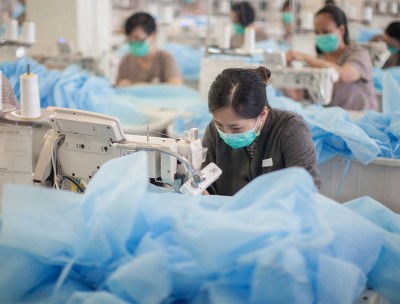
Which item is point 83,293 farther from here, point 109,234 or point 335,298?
point 335,298

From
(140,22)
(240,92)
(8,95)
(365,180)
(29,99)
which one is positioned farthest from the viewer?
(140,22)

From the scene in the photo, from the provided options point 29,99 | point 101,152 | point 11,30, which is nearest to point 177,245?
point 101,152

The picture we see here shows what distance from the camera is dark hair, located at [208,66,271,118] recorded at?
1854mm

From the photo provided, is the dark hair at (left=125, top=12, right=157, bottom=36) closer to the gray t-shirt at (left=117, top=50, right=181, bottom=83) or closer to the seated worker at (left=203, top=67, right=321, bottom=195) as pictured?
the gray t-shirt at (left=117, top=50, right=181, bottom=83)

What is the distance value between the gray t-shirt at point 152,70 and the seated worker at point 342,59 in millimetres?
1319

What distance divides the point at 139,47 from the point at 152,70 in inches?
12.0

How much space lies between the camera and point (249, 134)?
76.0 inches

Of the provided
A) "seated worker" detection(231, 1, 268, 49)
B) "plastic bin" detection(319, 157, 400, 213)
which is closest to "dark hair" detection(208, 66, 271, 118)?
"plastic bin" detection(319, 157, 400, 213)

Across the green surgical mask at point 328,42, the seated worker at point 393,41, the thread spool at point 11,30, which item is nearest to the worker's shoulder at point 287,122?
the green surgical mask at point 328,42

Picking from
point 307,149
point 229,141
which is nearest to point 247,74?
point 229,141

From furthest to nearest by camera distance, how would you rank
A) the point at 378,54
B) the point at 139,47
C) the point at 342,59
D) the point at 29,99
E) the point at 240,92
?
the point at 378,54 → the point at 139,47 → the point at 342,59 → the point at 240,92 → the point at 29,99

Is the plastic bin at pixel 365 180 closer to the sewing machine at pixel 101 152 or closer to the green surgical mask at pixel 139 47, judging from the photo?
the sewing machine at pixel 101 152

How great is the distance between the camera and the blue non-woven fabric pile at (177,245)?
1.11 m

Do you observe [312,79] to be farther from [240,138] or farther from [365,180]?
[240,138]
